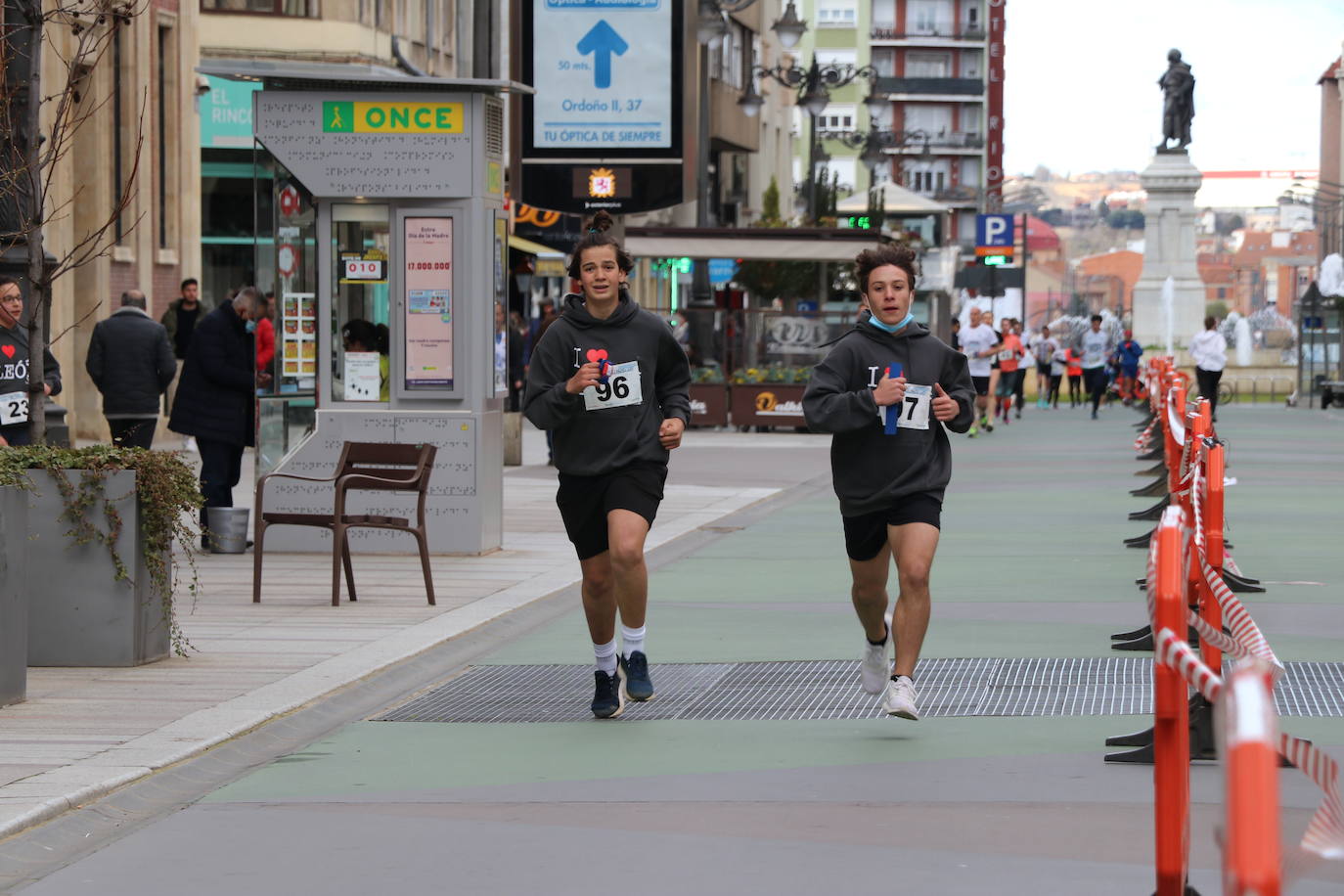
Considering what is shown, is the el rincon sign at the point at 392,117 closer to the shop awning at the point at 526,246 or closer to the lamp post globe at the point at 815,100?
the shop awning at the point at 526,246

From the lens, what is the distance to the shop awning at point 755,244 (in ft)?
114

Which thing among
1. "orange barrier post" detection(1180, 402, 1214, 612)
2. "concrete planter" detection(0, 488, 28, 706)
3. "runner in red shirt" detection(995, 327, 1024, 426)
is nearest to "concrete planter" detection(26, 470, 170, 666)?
"concrete planter" detection(0, 488, 28, 706)

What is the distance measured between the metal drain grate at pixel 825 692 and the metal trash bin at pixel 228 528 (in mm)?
5575

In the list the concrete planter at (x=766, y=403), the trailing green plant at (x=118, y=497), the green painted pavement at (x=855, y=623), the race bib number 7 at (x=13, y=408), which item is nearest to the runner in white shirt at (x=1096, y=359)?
the concrete planter at (x=766, y=403)

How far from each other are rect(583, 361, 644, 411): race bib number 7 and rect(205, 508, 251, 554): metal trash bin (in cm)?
712

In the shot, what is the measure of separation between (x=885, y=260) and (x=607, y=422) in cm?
123

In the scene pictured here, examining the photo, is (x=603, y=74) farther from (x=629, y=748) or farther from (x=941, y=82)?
(x=941, y=82)

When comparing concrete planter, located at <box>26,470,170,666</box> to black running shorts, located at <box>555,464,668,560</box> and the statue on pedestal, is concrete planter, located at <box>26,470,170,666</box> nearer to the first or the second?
black running shorts, located at <box>555,464,668,560</box>

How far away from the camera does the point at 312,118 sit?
1514cm

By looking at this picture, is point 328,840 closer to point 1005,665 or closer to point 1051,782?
point 1051,782

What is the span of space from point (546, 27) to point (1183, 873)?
21.0 m

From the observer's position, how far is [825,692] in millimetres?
9352

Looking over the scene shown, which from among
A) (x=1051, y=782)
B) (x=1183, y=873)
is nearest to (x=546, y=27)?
(x=1051, y=782)

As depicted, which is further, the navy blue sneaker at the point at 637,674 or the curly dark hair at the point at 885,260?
the navy blue sneaker at the point at 637,674
